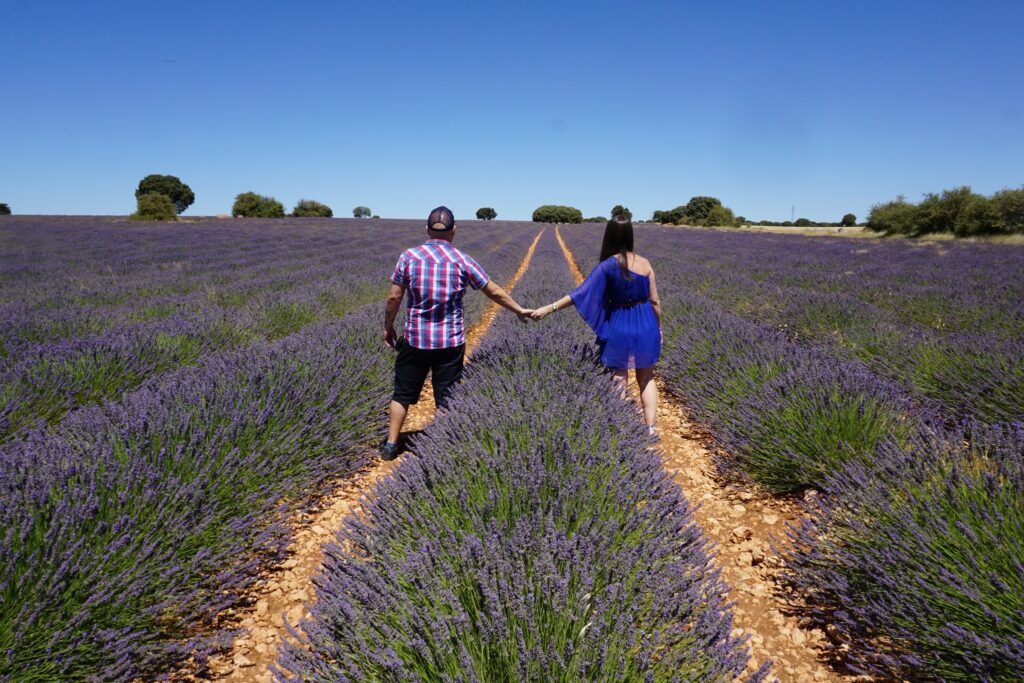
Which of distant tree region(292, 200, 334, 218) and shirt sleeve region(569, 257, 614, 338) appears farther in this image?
distant tree region(292, 200, 334, 218)

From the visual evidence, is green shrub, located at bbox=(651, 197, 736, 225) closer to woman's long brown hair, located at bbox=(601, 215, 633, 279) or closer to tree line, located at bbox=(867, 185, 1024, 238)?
tree line, located at bbox=(867, 185, 1024, 238)

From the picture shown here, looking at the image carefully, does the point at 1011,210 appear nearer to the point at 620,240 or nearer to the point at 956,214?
the point at 956,214

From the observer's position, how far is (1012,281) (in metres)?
7.05

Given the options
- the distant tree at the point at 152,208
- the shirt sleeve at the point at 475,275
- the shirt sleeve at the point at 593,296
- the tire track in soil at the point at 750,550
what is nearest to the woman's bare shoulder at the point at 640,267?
the shirt sleeve at the point at 593,296

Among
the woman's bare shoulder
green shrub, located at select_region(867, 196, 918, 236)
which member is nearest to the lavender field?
the woman's bare shoulder

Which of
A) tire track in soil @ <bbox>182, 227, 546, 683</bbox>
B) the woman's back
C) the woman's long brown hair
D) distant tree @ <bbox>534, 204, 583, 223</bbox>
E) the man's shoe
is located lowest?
tire track in soil @ <bbox>182, 227, 546, 683</bbox>

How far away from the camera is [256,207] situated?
50688mm

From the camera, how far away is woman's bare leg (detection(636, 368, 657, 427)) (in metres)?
3.24

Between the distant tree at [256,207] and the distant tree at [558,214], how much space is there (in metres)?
40.3

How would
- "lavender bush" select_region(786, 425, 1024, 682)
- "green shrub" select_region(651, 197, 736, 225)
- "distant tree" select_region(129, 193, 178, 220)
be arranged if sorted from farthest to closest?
"green shrub" select_region(651, 197, 736, 225), "distant tree" select_region(129, 193, 178, 220), "lavender bush" select_region(786, 425, 1024, 682)

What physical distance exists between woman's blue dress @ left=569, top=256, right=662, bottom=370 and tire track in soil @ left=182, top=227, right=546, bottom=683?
1.68m

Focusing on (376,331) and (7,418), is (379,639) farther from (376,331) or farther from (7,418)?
(376,331)

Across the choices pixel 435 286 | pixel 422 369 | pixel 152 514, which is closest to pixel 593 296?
pixel 435 286

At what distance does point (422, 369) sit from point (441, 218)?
0.96 metres
